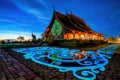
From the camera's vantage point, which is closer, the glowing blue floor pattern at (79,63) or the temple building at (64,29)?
the glowing blue floor pattern at (79,63)

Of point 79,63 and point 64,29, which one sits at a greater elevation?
point 64,29

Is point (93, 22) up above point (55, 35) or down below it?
above

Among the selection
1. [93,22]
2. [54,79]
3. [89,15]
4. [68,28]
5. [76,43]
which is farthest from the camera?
[93,22]

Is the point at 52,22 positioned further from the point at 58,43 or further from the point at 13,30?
the point at 13,30

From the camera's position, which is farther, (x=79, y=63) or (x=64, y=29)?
(x=64, y=29)

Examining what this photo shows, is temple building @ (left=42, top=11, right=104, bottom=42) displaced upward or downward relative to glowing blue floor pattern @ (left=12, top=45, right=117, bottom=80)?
upward

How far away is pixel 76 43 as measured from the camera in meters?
15.5

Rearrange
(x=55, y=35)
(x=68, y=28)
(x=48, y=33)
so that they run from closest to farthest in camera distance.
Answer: (x=68, y=28) → (x=55, y=35) → (x=48, y=33)

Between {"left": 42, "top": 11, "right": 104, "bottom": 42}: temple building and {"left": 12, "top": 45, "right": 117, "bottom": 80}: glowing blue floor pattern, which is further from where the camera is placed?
{"left": 42, "top": 11, "right": 104, "bottom": 42}: temple building

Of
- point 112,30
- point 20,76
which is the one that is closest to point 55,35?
point 20,76

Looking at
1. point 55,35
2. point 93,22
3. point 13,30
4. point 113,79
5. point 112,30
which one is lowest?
point 113,79

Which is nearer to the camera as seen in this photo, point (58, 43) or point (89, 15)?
point (58, 43)

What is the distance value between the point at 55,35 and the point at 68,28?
12.8ft

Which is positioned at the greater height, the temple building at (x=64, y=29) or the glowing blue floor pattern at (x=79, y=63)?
the temple building at (x=64, y=29)
